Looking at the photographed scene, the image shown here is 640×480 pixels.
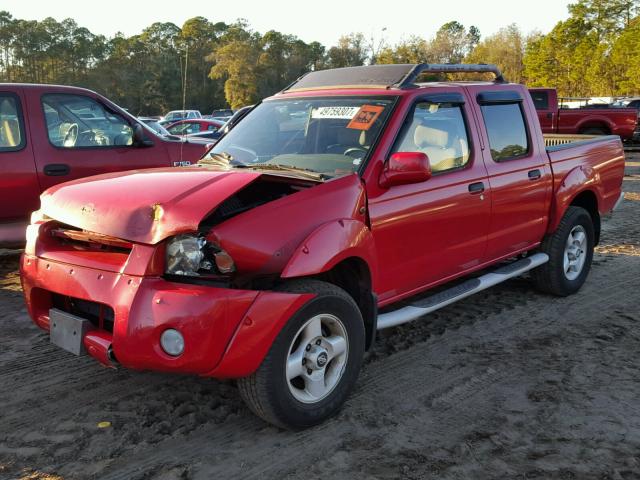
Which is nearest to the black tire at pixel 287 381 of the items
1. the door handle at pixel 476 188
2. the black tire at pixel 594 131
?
the door handle at pixel 476 188

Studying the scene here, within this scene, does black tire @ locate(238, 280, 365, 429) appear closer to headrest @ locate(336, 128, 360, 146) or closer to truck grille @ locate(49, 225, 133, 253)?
truck grille @ locate(49, 225, 133, 253)

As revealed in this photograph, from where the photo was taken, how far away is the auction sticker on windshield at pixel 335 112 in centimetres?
427

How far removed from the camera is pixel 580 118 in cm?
1961

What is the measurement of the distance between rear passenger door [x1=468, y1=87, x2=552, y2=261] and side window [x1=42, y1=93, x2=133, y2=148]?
3.99 meters

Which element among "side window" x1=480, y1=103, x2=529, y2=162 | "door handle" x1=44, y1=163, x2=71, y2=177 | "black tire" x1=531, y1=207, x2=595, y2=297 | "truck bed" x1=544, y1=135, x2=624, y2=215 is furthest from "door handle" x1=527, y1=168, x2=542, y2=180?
"door handle" x1=44, y1=163, x2=71, y2=177

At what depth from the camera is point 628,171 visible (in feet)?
53.2

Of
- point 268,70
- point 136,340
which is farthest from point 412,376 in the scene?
point 268,70

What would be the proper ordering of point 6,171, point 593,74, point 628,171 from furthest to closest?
point 593,74
point 628,171
point 6,171

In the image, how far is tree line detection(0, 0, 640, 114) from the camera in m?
44.1

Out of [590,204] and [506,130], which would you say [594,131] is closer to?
[590,204]

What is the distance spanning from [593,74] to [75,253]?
154 feet

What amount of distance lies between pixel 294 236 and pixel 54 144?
166 inches

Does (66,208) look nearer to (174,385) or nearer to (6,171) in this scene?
(174,385)

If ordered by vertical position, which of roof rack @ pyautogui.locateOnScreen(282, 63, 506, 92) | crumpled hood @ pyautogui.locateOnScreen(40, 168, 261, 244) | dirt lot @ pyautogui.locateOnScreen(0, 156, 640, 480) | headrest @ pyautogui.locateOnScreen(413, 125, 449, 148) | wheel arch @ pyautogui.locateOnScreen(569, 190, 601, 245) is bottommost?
dirt lot @ pyautogui.locateOnScreen(0, 156, 640, 480)
